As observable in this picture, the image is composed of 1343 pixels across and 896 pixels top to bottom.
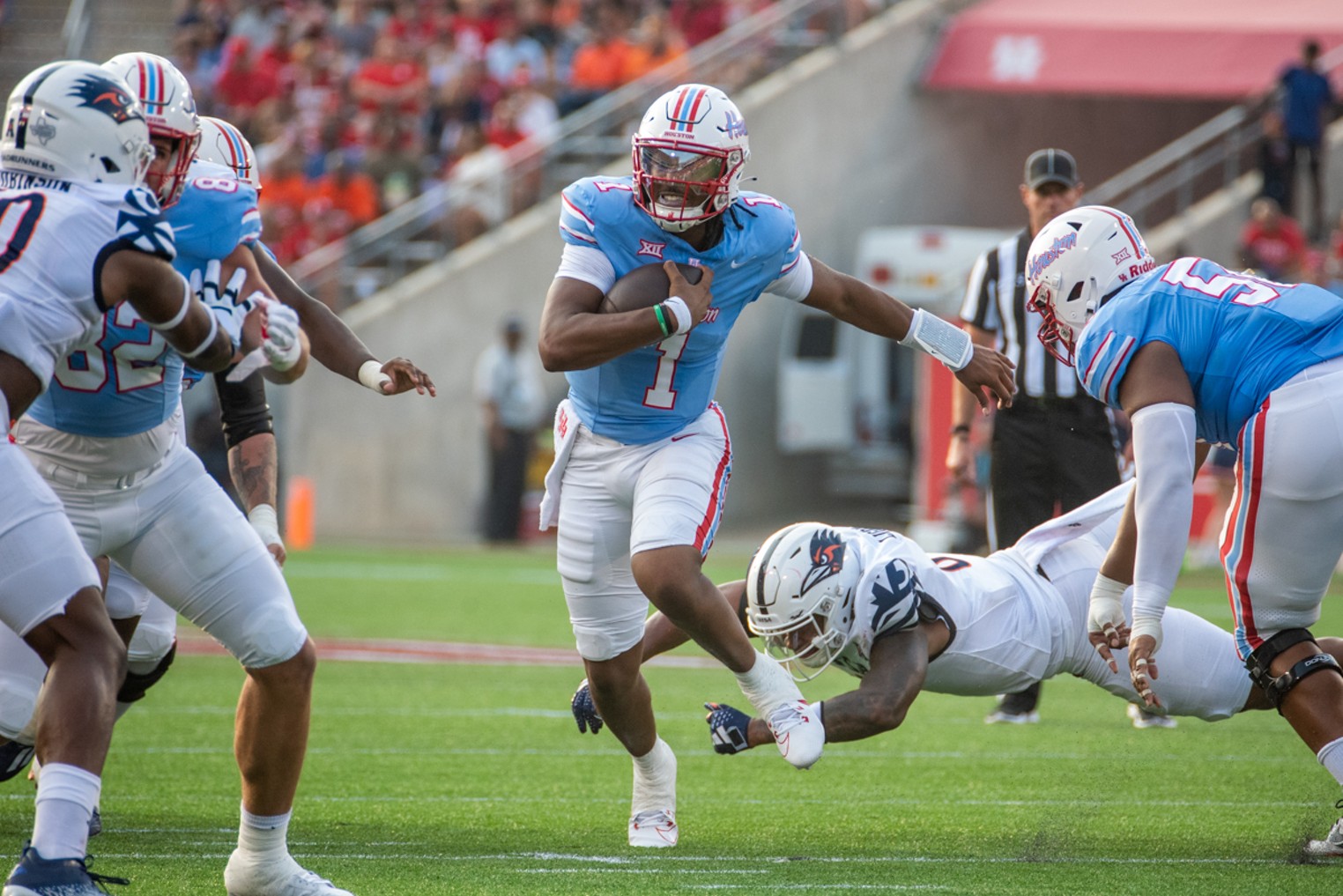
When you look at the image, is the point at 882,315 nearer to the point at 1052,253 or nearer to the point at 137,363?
the point at 1052,253

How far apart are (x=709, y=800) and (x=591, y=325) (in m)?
1.80

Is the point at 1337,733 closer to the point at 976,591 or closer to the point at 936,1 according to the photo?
the point at 976,591

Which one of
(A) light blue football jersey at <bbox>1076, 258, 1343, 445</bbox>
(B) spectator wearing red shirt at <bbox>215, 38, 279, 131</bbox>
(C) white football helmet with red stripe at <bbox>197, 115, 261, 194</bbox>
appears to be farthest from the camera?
(B) spectator wearing red shirt at <bbox>215, 38, 279, 131</bbox>

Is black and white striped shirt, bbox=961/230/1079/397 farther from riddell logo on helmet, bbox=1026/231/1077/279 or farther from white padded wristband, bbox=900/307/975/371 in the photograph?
riddell logo on helmet, bbox=1026/231/1077/279

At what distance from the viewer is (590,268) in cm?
492

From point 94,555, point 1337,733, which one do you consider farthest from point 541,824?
point 1337,733

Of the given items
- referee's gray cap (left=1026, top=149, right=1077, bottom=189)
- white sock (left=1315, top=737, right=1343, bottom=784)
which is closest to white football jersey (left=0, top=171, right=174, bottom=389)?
white sock (left=1315, top=737, right=1343, bottom=784)

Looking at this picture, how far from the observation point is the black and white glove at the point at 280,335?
4066mm

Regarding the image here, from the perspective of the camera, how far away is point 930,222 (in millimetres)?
19234

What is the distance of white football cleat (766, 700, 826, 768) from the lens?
449 centimetres

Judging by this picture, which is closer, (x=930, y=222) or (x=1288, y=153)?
(x=1288, y=153)

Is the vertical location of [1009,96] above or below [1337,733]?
below

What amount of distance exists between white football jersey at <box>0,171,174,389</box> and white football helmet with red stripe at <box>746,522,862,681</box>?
1885 millimetres

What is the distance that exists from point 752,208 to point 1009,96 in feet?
47.9
